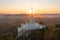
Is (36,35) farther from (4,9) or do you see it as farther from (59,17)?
(4,9)

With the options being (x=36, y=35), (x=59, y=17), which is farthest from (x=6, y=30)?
(x=59, y=17)

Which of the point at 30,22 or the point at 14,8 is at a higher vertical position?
the point at 14,8

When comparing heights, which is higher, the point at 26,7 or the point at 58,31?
the point at 26,7

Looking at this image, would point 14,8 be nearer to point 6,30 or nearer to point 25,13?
point 25,13

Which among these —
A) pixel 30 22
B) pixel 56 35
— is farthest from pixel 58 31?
pixel 30 22

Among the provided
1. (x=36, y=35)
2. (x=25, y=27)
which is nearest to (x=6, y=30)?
(x=25, y=27)

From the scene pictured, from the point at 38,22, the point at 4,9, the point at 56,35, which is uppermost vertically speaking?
the point at 4,9

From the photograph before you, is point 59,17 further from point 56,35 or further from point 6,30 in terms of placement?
point 6,30
